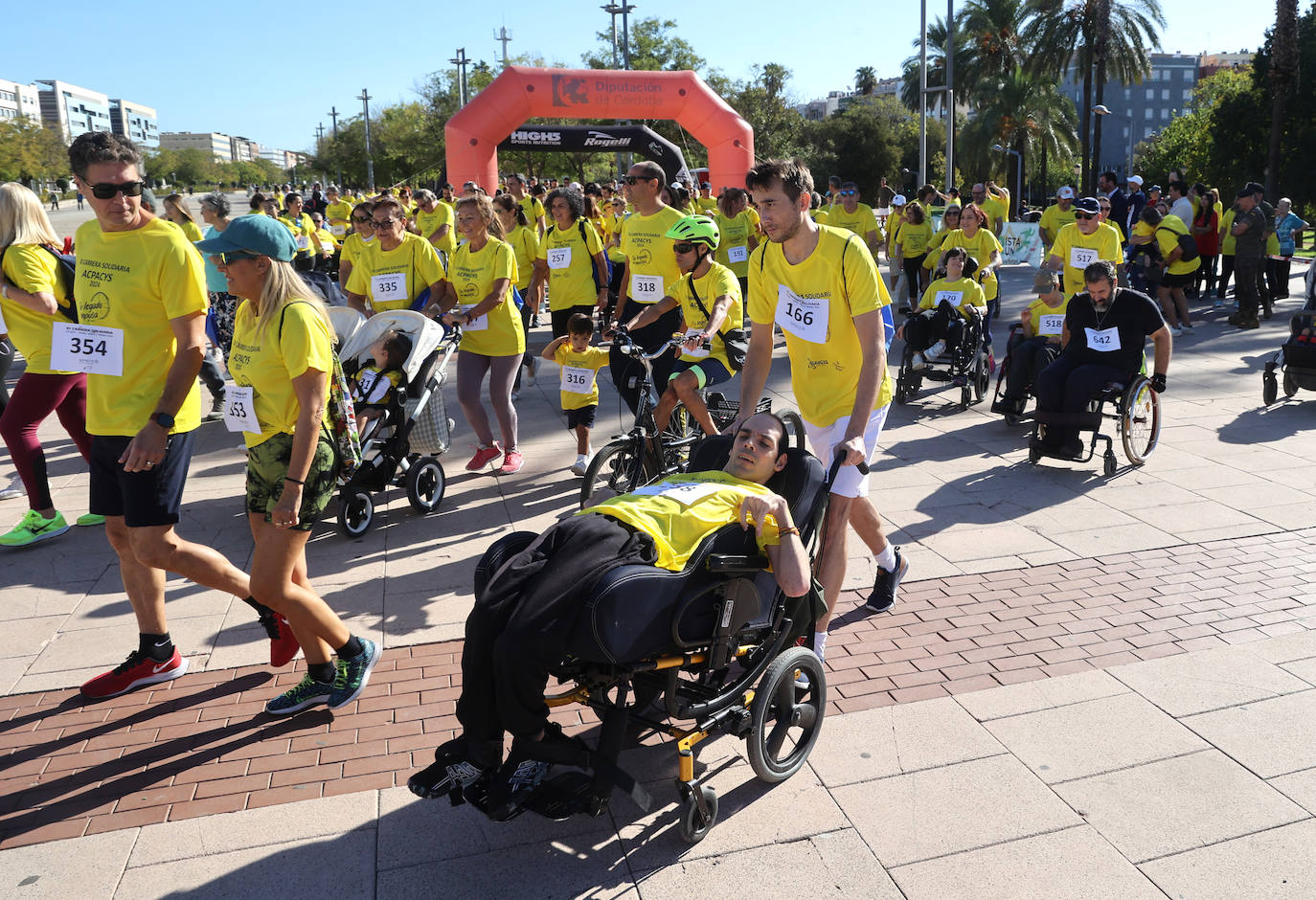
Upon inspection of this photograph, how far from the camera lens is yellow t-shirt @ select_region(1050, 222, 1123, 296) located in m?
9.41

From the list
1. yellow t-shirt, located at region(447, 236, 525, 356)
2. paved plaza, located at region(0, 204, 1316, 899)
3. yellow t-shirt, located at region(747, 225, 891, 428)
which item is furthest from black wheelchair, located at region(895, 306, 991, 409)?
yellow t-shirt, located at region(747, 225, 891, 428)

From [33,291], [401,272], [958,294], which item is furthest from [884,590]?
[958,294]

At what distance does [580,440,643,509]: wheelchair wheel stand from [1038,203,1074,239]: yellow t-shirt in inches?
416

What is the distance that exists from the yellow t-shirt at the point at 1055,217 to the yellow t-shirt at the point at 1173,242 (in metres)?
1.60

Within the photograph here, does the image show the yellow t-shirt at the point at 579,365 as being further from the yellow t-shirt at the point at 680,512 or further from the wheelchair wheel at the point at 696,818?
the wheelchair wheel at the point at 696,818

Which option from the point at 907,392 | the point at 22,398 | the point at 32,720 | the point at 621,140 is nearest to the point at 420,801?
the point at 32,720

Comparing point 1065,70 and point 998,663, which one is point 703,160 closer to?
point 1065,70

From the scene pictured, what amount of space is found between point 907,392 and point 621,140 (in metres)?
19.7

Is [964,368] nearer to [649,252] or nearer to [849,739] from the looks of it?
[649,252]

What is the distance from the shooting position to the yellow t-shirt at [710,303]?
19.9 feet

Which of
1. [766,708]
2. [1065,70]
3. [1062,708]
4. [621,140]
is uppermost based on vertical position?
[1065,70]

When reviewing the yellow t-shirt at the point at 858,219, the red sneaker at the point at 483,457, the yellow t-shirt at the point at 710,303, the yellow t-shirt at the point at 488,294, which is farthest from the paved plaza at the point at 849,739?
the yellow t-shirt at the point at 858,219

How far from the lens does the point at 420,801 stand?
131 inches

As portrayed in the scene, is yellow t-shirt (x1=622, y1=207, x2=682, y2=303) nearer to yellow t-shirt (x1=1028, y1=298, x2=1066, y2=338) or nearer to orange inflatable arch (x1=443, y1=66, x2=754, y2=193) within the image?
yellow t-shirt (x1=1028, y1=298, x2=1066, y2=338)
